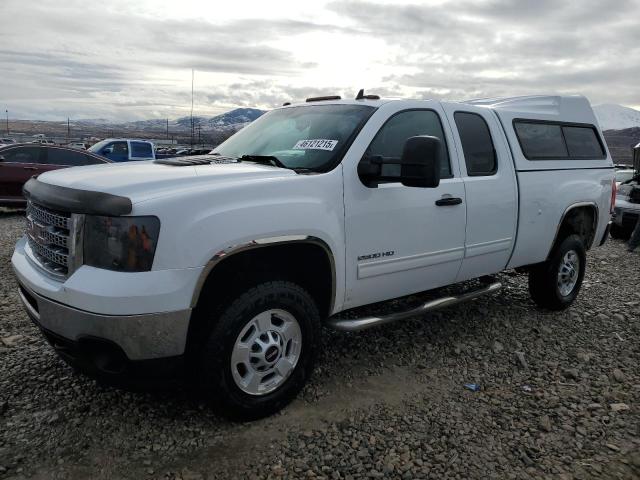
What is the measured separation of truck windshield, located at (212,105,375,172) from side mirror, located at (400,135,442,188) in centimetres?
46

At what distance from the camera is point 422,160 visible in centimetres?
311

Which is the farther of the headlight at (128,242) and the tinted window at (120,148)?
the tinted window at (120,148)

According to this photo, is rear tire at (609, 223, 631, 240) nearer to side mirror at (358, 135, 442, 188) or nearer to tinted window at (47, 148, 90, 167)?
side mirror at (358, 135, 442, 188)

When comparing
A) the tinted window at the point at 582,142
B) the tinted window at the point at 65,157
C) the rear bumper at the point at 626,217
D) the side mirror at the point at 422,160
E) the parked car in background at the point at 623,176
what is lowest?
the rear bumper at the point at 626,217

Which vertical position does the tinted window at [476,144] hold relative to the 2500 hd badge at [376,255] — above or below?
above

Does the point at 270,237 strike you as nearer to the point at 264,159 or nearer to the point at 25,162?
the point at 264,159

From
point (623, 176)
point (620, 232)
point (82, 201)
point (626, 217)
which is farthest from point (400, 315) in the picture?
point (623, 176)

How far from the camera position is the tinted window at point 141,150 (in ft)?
56.6

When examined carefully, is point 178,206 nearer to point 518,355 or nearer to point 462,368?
point 462,368

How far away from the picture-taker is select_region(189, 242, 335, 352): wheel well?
9.35ft

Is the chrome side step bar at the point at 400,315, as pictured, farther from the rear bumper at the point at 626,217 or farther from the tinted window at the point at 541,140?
the rear bumper at the point at 626,217

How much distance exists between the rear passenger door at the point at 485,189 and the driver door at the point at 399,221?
118 mm

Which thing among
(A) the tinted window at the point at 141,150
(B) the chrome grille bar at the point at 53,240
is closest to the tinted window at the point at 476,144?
(B) the chrome grille bar at the point at 53,240

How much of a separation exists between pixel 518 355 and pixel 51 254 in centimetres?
351
